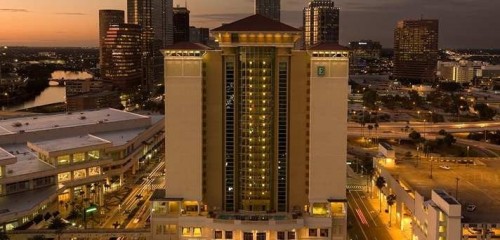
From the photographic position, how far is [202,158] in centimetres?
3484

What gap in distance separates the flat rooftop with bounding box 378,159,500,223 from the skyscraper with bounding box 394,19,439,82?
12947cm

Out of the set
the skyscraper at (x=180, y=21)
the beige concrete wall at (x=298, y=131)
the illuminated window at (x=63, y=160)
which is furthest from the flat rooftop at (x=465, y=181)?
the skyscraper at (x=180, y=21)

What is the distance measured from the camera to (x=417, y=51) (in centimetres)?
18100

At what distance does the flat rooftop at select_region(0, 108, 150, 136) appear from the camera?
50.8 metres

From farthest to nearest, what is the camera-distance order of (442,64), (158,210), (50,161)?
(442,64), (50,161), (158,210)

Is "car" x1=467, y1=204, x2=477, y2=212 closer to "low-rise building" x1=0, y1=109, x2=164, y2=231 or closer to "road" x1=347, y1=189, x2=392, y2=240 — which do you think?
"road" x1=347, y1=189, x2=392, y2=240

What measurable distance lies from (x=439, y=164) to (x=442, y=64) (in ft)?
465

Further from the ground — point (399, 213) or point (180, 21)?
point (180, 21)

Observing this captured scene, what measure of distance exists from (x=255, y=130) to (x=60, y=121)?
26.3 meters

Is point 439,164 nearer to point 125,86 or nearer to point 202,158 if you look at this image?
point 202,158

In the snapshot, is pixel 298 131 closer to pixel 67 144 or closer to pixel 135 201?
pixel 135 201

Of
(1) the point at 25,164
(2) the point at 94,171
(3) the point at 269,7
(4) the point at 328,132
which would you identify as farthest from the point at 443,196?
(3) the point at 269,7

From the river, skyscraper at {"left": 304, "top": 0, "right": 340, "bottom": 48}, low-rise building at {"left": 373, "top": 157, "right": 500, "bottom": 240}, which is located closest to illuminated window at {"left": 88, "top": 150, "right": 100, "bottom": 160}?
low-rise building at {"left": 373, "top": 157, "right": 500, "bottom": 240}

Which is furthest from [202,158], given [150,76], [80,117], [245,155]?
[150,76]
